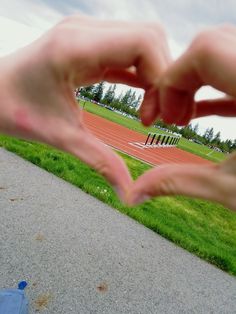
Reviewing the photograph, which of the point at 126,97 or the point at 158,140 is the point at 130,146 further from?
the point at 126,97

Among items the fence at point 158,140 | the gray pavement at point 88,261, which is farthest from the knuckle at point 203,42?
the fence at point 158,140

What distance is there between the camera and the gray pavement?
353 centimetres

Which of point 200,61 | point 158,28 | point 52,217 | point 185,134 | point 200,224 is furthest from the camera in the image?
point 185,134

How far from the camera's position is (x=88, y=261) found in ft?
13.4

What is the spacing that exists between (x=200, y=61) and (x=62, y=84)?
1.02 feet

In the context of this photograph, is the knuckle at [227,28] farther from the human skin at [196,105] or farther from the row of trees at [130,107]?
the row of trees at [130,107]

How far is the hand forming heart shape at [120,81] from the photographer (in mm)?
733

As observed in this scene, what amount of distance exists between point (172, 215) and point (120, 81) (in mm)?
5609

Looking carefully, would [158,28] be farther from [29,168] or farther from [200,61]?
[29,168]

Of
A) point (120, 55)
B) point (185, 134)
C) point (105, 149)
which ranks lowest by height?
point (185, 134)

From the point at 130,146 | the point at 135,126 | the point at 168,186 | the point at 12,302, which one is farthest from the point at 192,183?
the point at 135,126

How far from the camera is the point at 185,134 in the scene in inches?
2758

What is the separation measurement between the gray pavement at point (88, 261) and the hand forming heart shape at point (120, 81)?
273 centimetres

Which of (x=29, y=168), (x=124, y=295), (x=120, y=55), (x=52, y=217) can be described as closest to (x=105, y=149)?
(x=120, y=55)
